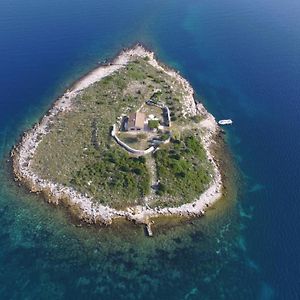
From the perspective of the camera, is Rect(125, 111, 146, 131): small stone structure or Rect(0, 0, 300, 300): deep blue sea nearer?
Rect(0, 0, 300, 300): deep blue sea

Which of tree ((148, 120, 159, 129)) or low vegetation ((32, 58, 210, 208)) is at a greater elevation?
tree ((148, 120, 159, 129))

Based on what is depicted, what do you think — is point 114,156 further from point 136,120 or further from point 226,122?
point 226,122

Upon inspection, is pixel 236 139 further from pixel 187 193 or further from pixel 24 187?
pixel 24 187

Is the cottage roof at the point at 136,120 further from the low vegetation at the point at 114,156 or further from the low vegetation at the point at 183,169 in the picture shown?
the low vegetation at the point at 183,169

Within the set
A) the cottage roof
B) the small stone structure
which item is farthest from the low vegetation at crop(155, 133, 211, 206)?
the cottage roof

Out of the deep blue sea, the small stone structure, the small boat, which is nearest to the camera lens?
the deep blue sea

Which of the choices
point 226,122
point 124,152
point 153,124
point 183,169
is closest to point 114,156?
point 124,152

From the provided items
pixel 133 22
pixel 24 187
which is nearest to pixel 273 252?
pixel 24 187

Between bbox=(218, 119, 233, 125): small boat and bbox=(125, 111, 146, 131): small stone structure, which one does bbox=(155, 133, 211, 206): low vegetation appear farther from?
bbox=(218, 119, 233, 125): small boat
